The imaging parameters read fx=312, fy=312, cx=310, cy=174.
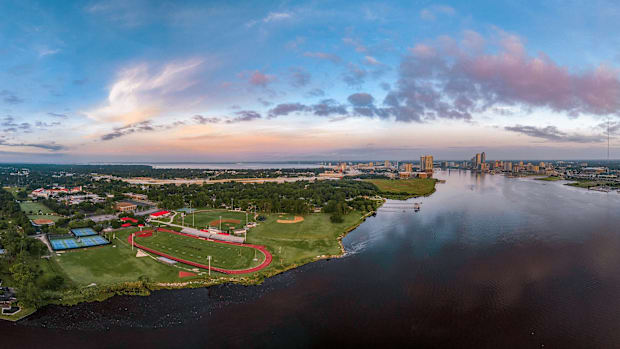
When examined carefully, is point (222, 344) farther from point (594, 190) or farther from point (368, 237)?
point (594, 190)

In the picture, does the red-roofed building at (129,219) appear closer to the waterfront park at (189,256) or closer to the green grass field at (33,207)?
the waterfront park at (189,256)

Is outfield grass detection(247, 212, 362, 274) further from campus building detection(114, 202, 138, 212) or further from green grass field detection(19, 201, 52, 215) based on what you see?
green grass field detection(19, 201, 52, 215)

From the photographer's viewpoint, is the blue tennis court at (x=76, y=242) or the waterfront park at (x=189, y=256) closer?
the waterfront park at (x=189, y=256)

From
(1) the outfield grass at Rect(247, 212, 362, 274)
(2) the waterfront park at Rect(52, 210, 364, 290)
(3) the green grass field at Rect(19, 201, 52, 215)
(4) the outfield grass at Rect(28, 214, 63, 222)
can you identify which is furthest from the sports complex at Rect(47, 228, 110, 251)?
(3) the green grass field at Rect(19, 201, 52, 215)

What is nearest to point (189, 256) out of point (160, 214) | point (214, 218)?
point (214, 218)

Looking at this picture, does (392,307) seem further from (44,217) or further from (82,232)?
(44,217)

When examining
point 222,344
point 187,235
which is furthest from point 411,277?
point 187,235

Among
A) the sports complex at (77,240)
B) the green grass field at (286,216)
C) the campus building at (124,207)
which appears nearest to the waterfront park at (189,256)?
the sports complex at (77,240)
